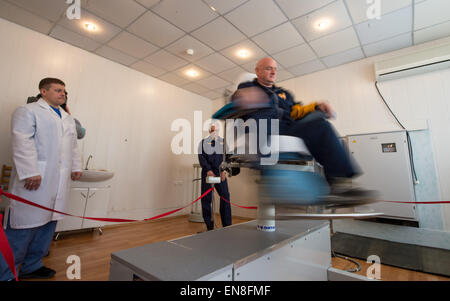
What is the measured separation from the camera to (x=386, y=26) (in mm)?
2670

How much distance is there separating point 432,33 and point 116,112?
4.75 meters

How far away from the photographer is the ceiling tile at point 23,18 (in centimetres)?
240

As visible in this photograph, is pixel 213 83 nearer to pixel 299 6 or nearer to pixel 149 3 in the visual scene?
pixel 149 3


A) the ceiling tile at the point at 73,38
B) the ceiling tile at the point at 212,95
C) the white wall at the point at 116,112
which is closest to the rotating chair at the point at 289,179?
the white wall at the point at 116,112

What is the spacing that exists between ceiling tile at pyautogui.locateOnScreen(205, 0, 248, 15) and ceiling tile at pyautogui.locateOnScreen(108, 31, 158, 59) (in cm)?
121

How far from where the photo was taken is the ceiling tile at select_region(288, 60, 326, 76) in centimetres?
355

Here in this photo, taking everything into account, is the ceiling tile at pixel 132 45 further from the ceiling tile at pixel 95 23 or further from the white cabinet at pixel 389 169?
the white cabinet at pixel 389 169

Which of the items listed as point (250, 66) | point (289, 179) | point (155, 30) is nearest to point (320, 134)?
point (289, 179)

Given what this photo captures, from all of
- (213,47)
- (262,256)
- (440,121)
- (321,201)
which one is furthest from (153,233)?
(440,121)

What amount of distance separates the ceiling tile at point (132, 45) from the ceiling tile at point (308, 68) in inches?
95.2

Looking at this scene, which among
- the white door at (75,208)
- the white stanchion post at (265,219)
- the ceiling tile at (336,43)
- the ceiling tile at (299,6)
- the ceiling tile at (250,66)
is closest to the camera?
the white stanchion post at (265,219)

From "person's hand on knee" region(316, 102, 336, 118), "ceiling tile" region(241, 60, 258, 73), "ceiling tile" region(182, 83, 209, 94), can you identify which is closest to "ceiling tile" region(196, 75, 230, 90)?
"ceiling tile" region(182, 83, 209, 94)

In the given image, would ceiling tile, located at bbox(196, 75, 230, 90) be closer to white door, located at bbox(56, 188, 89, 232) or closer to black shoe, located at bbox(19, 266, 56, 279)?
white door, located at bbox(56, 188, 89, 232)

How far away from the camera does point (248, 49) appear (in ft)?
10.4
